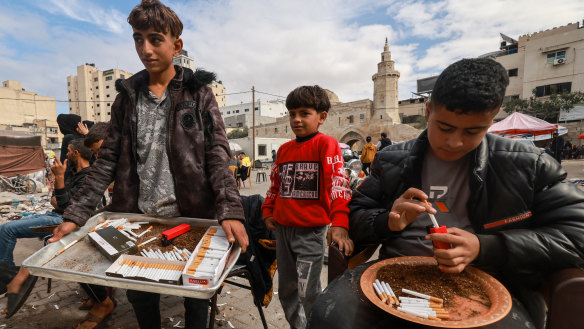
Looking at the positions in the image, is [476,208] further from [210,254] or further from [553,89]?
[553,89]

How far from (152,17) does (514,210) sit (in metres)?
2.21

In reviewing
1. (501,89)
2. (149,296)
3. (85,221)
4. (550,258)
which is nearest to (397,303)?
(550,258)

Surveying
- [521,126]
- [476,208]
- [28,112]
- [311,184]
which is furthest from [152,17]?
[28,112]

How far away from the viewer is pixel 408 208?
1158 mm

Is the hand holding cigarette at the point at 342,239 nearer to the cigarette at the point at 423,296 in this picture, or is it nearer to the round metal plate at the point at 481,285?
the round metal plate at the point at 481,285

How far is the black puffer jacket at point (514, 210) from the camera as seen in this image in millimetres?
1100

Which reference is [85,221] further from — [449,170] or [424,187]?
[449,170]

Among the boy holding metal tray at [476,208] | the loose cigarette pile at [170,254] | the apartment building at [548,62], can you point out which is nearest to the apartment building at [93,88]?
the apartment building at [548,62]

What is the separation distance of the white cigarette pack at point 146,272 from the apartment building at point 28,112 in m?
51.1

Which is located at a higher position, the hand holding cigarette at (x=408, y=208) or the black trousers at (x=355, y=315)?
the hand holding cigarette at (x=408, y=208)

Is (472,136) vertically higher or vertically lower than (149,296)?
higher

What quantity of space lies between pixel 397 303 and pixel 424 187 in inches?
30.8

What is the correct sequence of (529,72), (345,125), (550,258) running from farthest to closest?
(345,125), (529,72), (550,258)

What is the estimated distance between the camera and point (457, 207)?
1.44 metres
